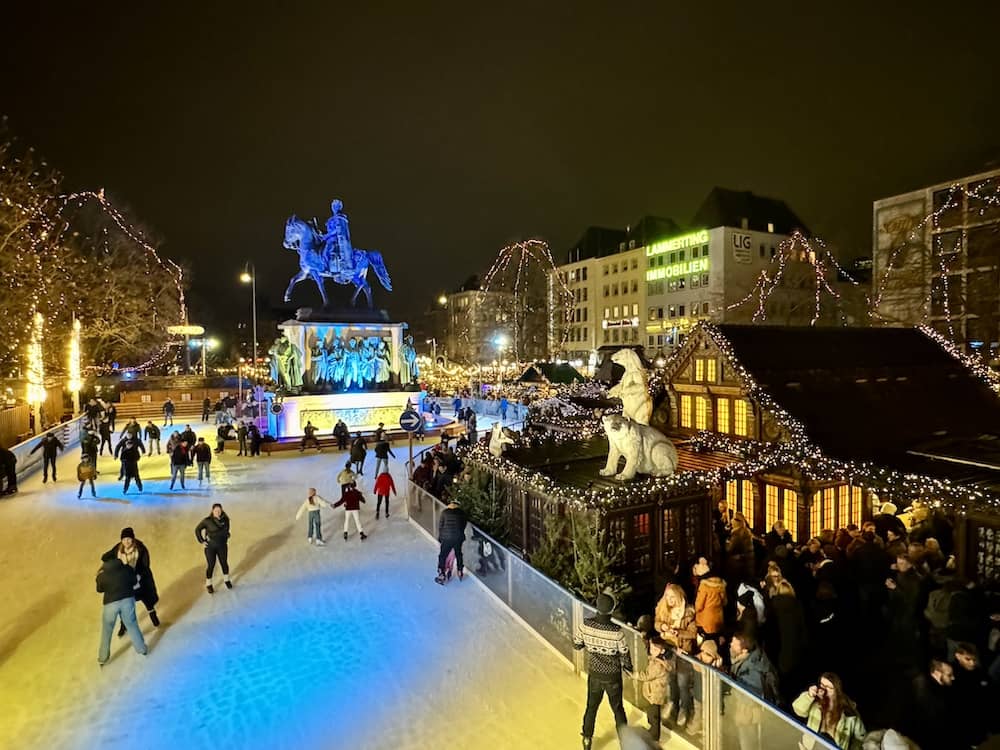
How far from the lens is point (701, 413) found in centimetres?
1499

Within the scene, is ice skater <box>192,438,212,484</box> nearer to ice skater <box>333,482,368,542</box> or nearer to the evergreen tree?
ice skater <box>333,482,368,542</box>

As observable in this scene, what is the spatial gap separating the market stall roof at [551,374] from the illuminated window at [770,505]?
23119mm

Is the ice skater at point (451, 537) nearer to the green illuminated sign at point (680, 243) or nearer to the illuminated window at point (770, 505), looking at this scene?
the illuminated window at point (770, 505)

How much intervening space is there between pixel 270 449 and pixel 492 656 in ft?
57.1

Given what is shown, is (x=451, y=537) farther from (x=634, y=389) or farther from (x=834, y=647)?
(x=834, y=647)

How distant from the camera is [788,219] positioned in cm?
5959

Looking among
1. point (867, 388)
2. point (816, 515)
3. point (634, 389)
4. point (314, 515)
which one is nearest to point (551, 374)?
point (867, 388)

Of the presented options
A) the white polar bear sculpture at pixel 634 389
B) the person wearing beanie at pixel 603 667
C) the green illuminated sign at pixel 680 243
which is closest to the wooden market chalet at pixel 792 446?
the white polar bear sculpture at pixel 634 389

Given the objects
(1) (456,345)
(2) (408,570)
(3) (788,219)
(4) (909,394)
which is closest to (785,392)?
(4) (909,394)

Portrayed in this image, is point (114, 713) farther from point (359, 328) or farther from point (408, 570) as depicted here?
point (359, 328)

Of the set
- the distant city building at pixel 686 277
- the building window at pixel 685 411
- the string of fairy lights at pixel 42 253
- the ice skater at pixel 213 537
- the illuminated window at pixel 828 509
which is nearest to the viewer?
the ice skater at pixel 213 537

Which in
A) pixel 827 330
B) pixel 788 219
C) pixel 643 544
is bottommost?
pixel 643 544

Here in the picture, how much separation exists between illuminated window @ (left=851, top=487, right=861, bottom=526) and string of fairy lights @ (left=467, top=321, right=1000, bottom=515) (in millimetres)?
1795

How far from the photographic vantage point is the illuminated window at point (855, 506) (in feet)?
42.8
